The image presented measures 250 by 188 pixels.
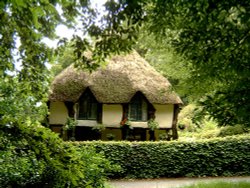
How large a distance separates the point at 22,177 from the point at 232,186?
6.92 meters

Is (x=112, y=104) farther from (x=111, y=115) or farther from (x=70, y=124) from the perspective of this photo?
(x=70, y=124)

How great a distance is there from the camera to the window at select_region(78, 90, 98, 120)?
73.5ft

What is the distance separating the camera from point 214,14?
2889mm

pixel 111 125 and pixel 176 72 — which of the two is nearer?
pixel 176 72

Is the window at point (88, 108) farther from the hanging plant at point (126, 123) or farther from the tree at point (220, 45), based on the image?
the tree at point (220, 45)

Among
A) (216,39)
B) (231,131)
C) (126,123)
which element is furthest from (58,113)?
(216,39)

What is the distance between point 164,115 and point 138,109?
1.93m

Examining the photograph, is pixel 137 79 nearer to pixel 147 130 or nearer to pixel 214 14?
pixel 147 130

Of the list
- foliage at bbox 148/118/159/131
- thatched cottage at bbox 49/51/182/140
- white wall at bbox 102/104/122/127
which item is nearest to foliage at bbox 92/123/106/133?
thatched cottage at bbox 49/51/182/140

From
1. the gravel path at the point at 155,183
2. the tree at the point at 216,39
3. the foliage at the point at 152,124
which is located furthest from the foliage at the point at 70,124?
the tree at the point at 216,39

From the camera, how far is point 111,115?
72.4ft

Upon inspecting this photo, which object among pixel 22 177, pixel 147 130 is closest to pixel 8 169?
pixel 22 177

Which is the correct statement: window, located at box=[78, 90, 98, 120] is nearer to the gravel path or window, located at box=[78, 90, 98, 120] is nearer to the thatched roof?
the thatched roof

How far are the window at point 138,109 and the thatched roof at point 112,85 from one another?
746mm
